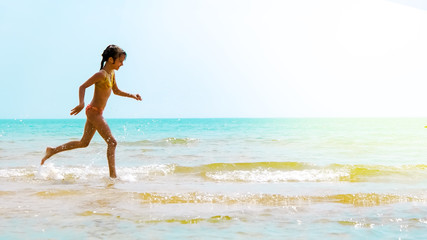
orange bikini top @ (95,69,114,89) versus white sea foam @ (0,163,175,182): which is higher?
orange bikini top @ (95,69,114,89)

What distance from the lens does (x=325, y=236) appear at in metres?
3.57

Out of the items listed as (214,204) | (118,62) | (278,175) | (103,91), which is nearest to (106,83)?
(103,91)

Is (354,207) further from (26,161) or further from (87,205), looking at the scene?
(26,161)

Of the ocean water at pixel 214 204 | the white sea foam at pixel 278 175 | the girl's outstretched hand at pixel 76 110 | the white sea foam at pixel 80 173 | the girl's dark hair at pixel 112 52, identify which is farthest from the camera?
the white sea foam at pixel 278 175

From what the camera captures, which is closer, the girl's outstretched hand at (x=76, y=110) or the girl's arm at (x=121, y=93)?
the girl's outstretched hand at (x=76, y=110)

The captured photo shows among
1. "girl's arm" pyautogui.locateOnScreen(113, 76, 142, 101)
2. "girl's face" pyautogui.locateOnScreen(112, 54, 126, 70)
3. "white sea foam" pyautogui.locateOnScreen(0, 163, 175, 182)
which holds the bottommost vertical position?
"white sea foam" pyautogui.locateOnScreen(0, 163, 175, 182)

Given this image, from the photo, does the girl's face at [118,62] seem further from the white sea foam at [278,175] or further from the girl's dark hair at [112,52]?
the white sea foam at [278,175]

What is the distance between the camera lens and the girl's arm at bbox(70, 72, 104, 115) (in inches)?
236

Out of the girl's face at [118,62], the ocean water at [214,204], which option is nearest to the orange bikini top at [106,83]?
the girl's face at [118,62]

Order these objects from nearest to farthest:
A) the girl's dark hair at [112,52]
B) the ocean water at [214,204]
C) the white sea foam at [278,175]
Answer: the ocean water at [214,204] < the girl's dark hair at [112,52] < the white sea foam at [278,175]

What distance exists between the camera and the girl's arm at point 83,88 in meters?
5.99

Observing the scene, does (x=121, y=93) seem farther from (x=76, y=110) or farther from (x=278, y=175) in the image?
(x=278, y=175)

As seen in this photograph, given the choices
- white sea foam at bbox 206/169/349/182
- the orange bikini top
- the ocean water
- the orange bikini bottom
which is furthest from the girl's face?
white sea foam at bbox 206/169/349/182

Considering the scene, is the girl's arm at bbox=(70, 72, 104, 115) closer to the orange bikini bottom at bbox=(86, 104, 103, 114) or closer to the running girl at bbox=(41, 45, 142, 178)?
the running girl at bbox=(41, 45, 142, 178)
